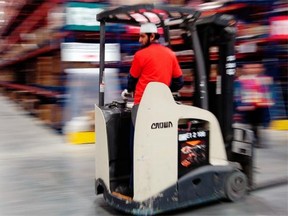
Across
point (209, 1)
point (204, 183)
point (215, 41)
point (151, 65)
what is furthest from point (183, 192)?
point (209, 1)

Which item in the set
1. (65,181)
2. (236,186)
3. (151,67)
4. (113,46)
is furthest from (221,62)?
(113,46)

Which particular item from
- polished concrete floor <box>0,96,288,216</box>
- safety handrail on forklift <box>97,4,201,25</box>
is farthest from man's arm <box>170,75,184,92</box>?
polished concrete floor <box>0,96,288,216</box>

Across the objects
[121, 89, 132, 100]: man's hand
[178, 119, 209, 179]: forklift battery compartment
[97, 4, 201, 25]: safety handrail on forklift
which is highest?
[97, 4, 201, 25]: safety handrail on forklift

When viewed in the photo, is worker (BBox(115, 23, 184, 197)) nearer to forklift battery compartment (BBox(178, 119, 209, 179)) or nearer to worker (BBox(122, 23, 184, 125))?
worker (BBox(122, 23, 184, 125))

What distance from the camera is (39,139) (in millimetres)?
9484

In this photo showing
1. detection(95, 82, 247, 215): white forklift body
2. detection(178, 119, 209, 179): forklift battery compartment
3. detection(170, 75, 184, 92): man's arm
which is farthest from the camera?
detection(170, 75, 184, 92): man's arm

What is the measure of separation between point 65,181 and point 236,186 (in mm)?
2385

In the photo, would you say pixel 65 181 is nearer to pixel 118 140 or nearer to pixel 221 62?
pixel 118 140

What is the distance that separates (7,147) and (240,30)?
18.4 feet

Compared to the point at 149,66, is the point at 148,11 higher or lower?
higher

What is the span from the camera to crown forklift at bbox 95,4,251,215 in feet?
13.5

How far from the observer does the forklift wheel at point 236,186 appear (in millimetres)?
4661

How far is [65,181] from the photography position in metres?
5.89

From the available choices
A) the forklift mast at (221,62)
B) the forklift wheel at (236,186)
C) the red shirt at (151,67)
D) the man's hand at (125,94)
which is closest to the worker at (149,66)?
A: the red shirt at (151,67)
